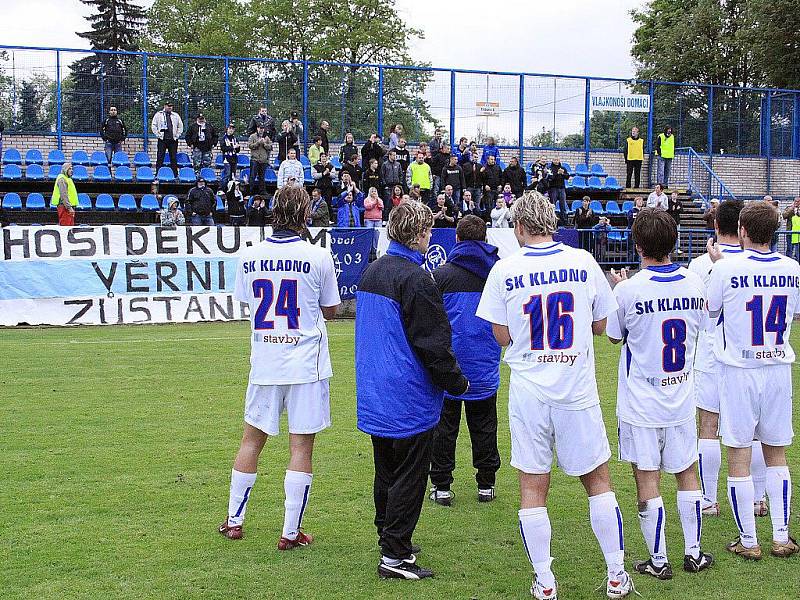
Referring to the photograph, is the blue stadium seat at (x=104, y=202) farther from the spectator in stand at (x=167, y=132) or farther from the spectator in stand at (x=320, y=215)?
the spectator in stand at (x=320, y=215)

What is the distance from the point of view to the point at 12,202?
74.4 feet

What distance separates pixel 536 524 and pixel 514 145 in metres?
27.6

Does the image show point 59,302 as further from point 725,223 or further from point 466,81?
point 466,81

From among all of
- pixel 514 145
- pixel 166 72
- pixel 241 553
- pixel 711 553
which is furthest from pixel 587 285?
pixel 514 145

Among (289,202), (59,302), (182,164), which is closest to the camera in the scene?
(289,202)

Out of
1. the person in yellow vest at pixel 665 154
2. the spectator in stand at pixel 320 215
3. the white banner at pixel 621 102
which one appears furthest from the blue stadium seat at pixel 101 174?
the person in yellow vest at pixel 665 154

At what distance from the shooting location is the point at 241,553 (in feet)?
19.0

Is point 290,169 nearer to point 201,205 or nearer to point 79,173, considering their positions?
point 201,205

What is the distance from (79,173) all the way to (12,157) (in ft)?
6.31

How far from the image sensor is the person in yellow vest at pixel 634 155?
30.7 metres

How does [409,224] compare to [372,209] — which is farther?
[372,209]

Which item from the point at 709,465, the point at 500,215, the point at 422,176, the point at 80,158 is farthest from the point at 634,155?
the point at 709,465

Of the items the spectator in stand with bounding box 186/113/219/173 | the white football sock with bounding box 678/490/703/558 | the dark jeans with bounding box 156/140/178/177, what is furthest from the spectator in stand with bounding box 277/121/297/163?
the white football sock with bounding box 678/490/703/558

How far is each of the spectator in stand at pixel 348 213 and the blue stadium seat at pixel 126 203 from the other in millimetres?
5645
